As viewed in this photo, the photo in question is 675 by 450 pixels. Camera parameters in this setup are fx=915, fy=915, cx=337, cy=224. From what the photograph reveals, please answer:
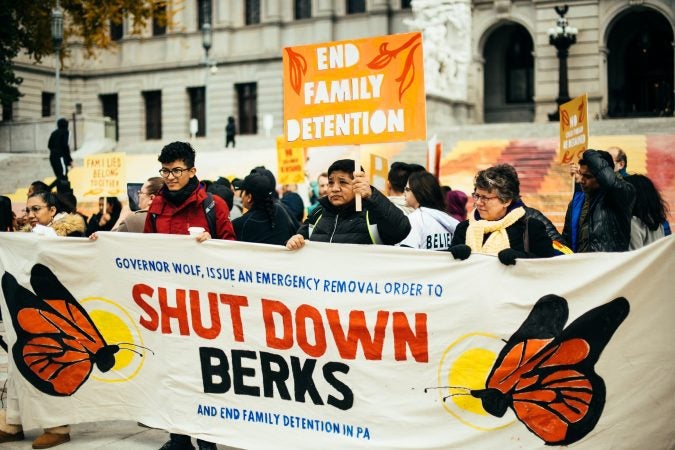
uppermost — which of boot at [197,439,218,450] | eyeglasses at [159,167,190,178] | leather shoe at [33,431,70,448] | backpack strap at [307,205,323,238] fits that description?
eyeglasses at [159,167,190,178]

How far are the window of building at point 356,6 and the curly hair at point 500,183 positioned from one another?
126 feet

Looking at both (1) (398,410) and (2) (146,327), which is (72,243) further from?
(1) (398,410)

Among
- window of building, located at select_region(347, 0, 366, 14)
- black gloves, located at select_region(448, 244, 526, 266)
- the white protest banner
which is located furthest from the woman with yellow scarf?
window of building, located at select_region(347, 0, 366, 14)

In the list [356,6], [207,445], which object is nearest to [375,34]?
[356,6]

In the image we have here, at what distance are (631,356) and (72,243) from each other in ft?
12.0

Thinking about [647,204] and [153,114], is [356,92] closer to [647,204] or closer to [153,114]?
[647,204]

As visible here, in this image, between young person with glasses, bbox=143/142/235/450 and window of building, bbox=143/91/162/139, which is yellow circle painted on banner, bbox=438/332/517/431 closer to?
young person with glasses, bbox=143/142/235/450

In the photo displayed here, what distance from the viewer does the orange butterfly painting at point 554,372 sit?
4750 mm

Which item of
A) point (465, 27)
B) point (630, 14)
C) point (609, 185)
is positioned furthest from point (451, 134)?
point (609, 185)

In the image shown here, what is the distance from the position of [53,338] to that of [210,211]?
1.39 metres

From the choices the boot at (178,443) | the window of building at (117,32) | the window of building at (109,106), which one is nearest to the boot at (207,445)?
the boot at (178,443)

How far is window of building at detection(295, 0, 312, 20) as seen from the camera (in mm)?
43750

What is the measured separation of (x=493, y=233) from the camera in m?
5.23

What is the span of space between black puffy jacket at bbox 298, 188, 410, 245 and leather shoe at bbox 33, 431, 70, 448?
2.15 meters
